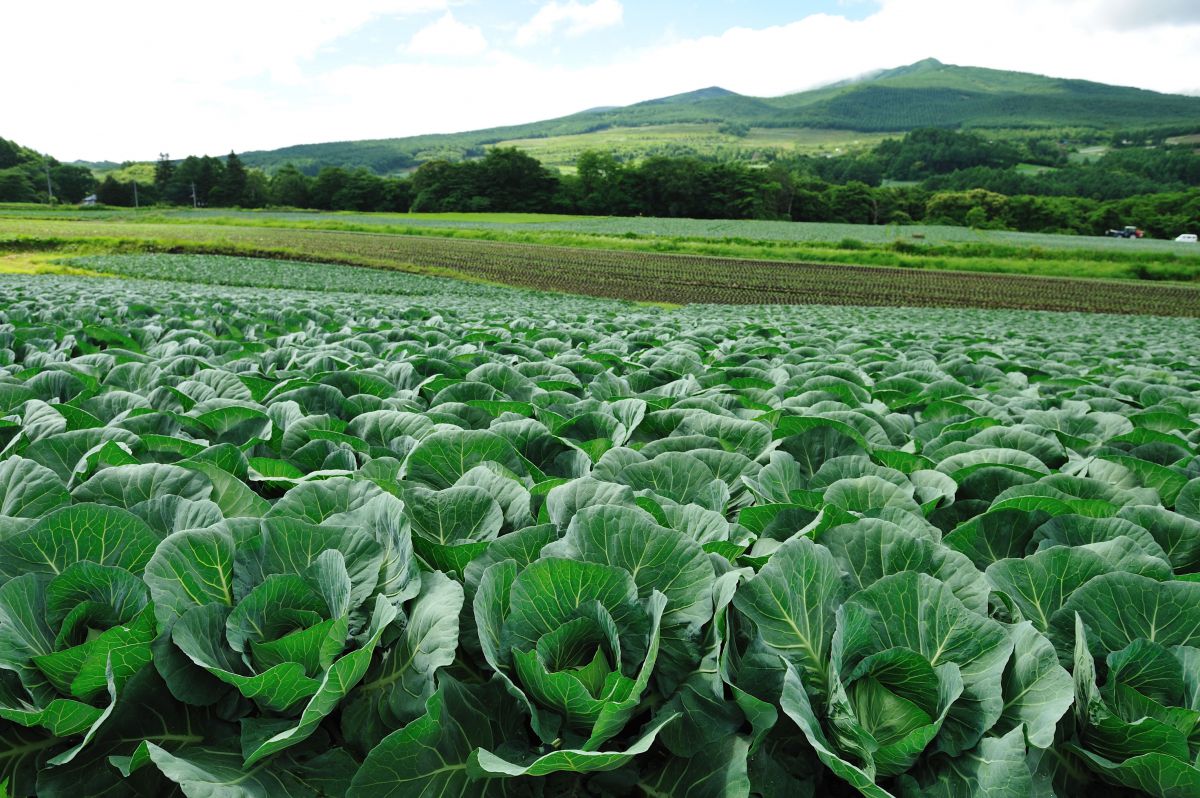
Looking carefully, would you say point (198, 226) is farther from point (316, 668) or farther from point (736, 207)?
point (316, 668)

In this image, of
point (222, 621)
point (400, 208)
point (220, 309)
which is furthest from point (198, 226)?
point (222, 621)

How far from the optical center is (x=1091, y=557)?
172cm

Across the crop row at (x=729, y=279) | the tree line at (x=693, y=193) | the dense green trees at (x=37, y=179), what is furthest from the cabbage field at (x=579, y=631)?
the dense green trees at (x=37, y=179)

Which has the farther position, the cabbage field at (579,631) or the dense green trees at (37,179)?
the dense green trees at (37,179)

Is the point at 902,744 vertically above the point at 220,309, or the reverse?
the point at 220,309

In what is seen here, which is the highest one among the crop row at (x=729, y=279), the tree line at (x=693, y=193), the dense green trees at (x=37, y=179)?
the dense green trees at (x=37, y=179)

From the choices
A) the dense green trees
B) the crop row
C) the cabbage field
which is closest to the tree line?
the dense green trees

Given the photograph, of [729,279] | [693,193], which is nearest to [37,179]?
[693,193]

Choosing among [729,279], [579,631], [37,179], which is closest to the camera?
[579,631]

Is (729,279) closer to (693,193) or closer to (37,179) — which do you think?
(693,193)

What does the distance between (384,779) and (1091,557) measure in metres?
1.78

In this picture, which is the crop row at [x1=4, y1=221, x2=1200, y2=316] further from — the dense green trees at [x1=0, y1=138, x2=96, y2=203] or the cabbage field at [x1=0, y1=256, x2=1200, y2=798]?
the dense green trees at [x1=0, y1=138, x2=96, y2=203]

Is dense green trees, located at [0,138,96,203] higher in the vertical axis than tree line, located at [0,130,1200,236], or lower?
higher

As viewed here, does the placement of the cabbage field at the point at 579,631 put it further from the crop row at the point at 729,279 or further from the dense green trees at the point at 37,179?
the dense green trees at the point at 37,179
